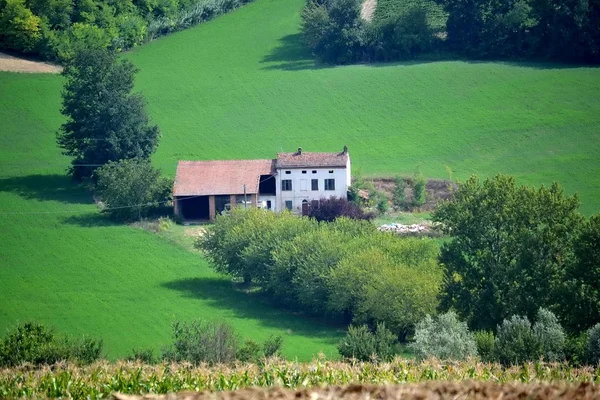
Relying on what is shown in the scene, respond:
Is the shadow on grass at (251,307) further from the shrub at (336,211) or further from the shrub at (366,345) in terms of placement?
the shrub at (336,211)

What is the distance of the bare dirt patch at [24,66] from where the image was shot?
320 ft

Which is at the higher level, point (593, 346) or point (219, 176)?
point (219, 176)

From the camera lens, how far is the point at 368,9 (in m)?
106

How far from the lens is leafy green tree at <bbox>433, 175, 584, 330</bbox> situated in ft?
175

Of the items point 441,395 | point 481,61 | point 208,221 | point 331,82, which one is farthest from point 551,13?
point 441,395

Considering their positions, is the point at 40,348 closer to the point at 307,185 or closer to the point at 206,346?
the point at 206,346

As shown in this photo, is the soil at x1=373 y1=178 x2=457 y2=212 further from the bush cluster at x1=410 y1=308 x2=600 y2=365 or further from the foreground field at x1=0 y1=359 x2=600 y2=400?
the foreground field at x1=0 y1=359 x2=600 y2=400

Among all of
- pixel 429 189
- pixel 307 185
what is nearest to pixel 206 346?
pixel 307 185

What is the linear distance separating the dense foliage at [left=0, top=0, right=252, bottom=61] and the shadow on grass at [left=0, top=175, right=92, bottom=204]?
15436 millimetres

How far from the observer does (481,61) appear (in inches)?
3883

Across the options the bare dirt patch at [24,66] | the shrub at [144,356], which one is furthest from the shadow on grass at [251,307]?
the bare dirt patch at [24,66]

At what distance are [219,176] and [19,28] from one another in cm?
3021

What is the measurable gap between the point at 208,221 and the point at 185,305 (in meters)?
16.1

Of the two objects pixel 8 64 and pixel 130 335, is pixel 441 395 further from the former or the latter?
pixel 8 64
